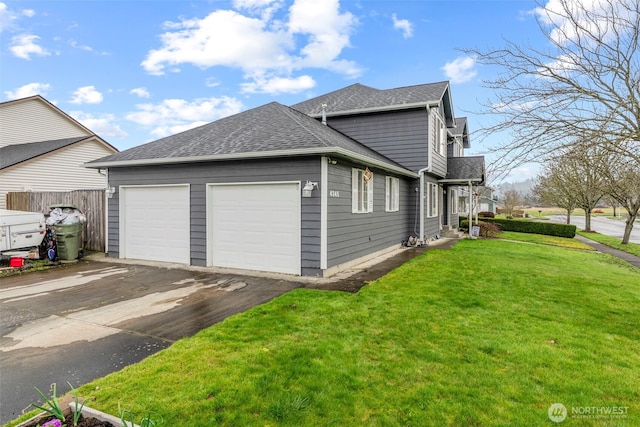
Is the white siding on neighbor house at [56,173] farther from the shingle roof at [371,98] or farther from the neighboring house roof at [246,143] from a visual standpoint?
the shingle roof at [371,98]

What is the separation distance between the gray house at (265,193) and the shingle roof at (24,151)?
8.26 meters

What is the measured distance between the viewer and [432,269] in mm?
8188

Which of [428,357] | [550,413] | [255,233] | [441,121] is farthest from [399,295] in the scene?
[441,121]

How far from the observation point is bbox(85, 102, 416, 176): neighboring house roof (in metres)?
7.45

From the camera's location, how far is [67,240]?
30.4ft

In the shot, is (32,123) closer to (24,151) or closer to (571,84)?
(24,151)

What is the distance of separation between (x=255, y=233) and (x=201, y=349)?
4.54 meters

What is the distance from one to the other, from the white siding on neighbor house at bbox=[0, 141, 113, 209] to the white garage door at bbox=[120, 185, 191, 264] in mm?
6245

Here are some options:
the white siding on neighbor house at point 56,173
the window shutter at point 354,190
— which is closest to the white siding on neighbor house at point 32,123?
the white siding on neighbor house at point 56,173

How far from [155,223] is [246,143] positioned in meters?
3.63

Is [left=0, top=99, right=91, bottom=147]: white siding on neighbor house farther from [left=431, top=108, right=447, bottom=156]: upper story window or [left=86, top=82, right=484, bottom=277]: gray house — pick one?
[left=431, top=108, right=447, bottom=156]: upper story window

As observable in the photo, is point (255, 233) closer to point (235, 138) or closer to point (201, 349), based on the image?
point (235, 138)

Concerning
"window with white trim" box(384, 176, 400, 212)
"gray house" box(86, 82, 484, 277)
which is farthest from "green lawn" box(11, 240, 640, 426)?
"window with white trim" box(384, 176, 400, 212)

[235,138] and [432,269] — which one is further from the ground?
[235,138]
